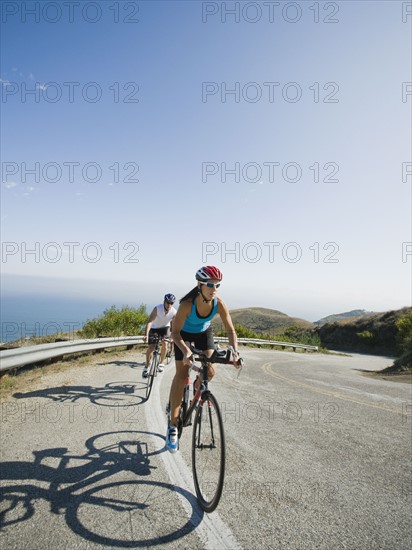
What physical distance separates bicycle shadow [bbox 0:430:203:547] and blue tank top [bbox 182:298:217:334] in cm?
166

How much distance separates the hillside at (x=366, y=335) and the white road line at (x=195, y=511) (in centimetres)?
4954

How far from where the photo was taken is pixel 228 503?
2.94 m

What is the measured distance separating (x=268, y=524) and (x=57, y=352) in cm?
744

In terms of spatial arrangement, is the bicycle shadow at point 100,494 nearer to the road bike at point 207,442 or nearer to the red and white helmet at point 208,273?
the road bike at point 207,442

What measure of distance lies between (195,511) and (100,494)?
0.95m

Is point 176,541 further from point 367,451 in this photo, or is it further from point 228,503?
point 367,451

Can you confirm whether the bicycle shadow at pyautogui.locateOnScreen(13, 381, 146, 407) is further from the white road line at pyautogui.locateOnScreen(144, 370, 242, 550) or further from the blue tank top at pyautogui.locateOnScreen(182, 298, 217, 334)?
the blue tank top at pyautogui.locateOnScreen(182, 298, 217, 334)

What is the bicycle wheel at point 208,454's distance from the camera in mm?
2908

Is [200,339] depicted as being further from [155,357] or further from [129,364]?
[129,364]

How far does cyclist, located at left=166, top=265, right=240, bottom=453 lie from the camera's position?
394 cm

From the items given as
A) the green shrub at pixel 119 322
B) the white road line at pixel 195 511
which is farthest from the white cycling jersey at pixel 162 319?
the green shrub at pixel 119 322

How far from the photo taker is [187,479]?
3383 millimetres

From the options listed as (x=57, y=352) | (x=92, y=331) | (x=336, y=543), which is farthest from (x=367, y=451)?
(x=92, y=331)

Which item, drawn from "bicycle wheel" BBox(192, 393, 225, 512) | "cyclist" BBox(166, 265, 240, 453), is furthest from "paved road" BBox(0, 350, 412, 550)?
"cyclist" BBox(166, 265, 240, 453)
